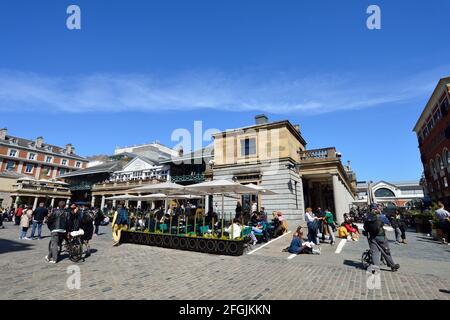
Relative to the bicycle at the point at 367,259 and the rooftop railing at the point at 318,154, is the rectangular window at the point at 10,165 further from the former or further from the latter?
the bicycle at the point at 367,259

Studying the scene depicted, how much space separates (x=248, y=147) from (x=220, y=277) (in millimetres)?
16148

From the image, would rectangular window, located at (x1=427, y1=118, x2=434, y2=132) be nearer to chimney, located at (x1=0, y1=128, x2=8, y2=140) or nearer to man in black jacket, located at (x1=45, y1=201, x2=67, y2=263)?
man in black jacket, located at (x1=45, y1=201, x2=67, y2=263)

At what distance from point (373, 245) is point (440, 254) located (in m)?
5.22

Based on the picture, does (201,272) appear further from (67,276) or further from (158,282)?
(67,276)

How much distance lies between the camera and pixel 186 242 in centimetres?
1052

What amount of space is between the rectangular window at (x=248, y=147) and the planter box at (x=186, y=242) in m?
12.3

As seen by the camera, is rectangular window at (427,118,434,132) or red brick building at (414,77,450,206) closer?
red brick building at (414,77,450,206)

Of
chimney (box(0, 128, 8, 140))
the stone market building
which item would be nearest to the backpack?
the stone market building

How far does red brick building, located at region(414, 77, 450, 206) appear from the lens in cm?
2777

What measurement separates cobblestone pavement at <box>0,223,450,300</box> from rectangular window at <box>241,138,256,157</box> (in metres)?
12.6

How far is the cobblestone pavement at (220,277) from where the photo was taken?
16.6ft

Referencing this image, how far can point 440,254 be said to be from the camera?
9.55 meters

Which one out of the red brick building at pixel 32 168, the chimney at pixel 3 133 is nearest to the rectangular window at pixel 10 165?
the red brick building at pixel 32 168

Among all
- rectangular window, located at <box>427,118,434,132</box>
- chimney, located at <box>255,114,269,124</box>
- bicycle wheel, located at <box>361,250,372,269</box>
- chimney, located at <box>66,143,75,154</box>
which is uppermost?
chimney, located at <box>66,143,75,154</box>
